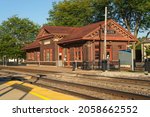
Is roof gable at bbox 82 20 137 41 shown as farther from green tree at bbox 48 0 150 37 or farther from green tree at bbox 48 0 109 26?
green tree at bbox 48 0 109 26

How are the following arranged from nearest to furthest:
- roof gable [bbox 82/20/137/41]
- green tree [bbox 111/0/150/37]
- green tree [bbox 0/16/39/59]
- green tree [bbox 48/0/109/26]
A: 1. roof gable [bbox 82/20/137/41]
2. green tree [bbox 111/0/150/37]
3. green tree [bbox 48/0/109/26]
4. green tree [bbox 0/16/39/59]

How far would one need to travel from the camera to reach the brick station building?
42312 millimetres

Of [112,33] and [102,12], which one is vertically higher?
[102,12]

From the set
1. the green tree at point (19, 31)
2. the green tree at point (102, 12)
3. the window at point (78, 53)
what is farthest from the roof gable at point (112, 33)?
the green tree at point (19, 31)

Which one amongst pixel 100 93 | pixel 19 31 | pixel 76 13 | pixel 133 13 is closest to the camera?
pixel 100 93

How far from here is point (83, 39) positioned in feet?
135

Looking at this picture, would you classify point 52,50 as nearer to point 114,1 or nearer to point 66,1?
point 114,1

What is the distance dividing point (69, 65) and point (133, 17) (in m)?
28.6

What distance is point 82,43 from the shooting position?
142 ft

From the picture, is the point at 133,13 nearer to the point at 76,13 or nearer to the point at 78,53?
the point at 76,13

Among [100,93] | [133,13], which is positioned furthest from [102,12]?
[100,93]

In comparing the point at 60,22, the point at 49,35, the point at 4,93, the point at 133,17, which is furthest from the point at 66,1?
the point at 4,93

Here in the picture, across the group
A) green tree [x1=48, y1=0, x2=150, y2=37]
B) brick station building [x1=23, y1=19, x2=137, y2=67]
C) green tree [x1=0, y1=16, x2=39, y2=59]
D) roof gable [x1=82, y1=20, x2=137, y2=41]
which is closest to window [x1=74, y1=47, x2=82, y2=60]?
brick station building [x1=23, y1=19, x2=137, y2=67]

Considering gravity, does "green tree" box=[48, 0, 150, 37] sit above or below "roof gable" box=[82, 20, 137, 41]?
above
